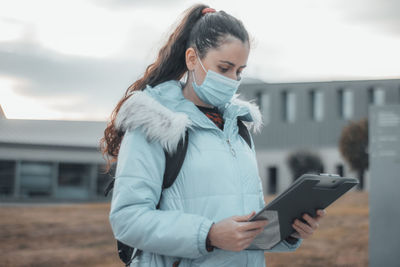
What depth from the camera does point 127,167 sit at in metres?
1.62

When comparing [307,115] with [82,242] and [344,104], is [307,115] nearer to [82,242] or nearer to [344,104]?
[344,104]

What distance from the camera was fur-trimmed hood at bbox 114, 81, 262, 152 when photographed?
1668mm

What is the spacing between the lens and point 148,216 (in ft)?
5.19

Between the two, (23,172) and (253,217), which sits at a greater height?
(253,217)

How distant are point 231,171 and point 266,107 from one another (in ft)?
102

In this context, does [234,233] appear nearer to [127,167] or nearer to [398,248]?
[127,167]

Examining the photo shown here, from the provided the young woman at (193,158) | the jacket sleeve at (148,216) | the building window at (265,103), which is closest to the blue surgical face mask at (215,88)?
the young woman at (193,158)

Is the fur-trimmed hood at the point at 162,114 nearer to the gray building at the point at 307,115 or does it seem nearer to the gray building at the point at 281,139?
the gray building at the point at 281,139

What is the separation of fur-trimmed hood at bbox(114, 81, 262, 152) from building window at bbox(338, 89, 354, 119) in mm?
29580

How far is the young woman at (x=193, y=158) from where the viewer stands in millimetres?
1586

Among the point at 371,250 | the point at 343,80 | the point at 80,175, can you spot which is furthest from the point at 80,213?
the point at 343,80

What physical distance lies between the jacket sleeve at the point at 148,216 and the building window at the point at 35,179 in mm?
16322

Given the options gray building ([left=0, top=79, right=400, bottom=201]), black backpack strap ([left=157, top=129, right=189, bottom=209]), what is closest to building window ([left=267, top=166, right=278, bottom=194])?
gray building ([left=0, top=79, right=400, bottom=201])

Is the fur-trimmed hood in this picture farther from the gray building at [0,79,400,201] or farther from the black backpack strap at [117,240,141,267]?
the gray building at [0,79,400,201]
